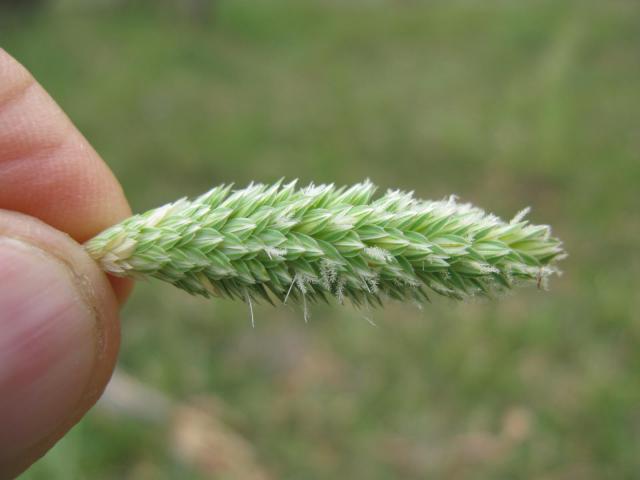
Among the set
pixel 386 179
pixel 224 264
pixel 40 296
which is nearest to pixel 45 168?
pixel 40 296

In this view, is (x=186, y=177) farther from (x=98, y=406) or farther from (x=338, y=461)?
(x=338, y=461)

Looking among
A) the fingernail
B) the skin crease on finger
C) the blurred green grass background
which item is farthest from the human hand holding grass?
the blurred green grass background

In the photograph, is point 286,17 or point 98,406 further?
point 286,17

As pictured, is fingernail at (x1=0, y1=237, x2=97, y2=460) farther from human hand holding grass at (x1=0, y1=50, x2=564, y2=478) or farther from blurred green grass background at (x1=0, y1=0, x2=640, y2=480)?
blurred green grass background at (x1=0, y1=0, x2=640, y2=480)

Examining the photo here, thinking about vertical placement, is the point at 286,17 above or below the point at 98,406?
above

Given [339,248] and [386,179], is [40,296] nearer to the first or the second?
[339,248]

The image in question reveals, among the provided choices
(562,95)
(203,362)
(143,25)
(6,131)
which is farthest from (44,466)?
(143,25)

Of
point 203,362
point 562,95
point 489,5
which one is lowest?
point 203,362
